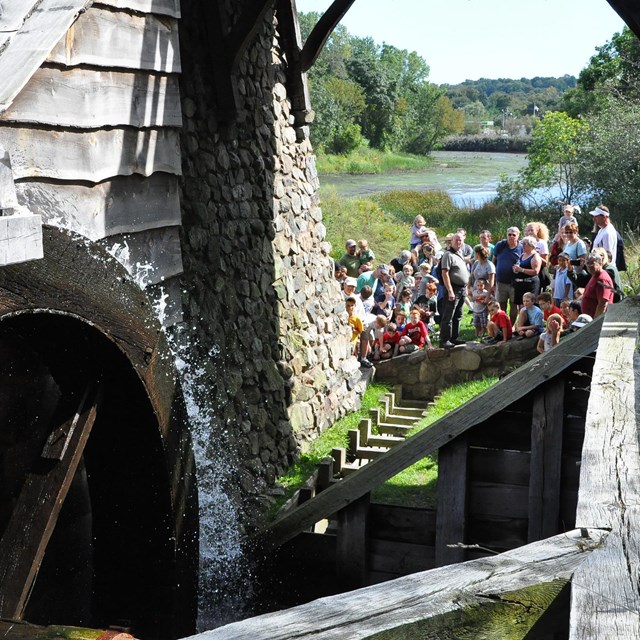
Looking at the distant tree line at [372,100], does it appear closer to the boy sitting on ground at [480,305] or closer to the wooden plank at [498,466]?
the boy sitting on ground at [480,305]

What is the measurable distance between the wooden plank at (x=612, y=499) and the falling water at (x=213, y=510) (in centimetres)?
261

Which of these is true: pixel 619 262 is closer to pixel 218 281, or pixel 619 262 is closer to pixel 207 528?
pixel 218 281

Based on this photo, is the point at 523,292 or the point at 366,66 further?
the point at 366,66

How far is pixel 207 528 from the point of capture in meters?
5.73

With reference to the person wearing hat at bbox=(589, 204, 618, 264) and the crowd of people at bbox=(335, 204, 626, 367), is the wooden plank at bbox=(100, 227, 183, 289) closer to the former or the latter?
the crowd of people at bbox=(335, 204, 626, 367)

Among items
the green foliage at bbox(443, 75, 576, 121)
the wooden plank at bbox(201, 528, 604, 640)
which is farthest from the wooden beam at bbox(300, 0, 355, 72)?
the green foliage at bbox(443, 75, 576, 121)

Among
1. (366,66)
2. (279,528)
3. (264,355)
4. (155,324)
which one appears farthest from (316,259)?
(366,66)

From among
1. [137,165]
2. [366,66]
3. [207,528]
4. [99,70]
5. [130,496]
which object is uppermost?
[366,66]

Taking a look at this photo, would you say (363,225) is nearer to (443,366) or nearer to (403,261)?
(403,261)

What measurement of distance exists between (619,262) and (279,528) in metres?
5.77

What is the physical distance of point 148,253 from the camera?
4.54 metres

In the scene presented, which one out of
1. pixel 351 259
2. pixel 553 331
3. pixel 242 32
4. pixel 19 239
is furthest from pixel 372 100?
pixel 19 239

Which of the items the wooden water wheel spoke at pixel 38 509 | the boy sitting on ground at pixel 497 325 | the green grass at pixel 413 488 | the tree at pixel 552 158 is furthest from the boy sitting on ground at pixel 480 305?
the tree at pixel 552 158

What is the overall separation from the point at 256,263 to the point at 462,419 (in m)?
3.17
